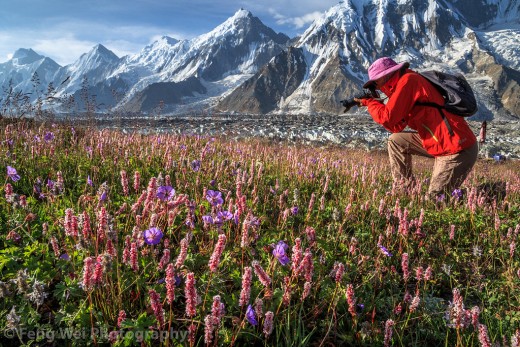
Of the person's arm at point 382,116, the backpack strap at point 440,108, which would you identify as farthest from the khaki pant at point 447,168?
the person's arm at point 382,116

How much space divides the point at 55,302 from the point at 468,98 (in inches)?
233

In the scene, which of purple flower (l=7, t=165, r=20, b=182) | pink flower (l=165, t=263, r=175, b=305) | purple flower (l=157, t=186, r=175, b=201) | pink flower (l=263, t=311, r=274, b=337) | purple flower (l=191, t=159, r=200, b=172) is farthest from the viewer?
purple flower (l=191, t=159, r=200, b=172)

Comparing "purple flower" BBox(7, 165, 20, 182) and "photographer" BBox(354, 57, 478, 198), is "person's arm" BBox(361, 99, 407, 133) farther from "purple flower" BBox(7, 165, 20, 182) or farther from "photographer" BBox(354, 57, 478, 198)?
"purple flower" BBox(7, 165, 20, 182)

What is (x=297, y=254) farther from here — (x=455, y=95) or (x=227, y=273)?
(x=455, y=95)

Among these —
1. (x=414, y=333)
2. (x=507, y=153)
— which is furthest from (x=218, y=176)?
(x=507, y=153)

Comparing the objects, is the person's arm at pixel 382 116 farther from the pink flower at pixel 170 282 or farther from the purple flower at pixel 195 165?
the pink flower at pixel 170 282

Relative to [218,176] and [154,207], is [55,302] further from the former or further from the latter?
[218,176]

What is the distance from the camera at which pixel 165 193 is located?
272 centimetres

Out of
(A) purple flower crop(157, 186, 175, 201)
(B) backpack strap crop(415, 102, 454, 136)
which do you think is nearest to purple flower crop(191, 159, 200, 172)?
(A) purple flower crop(157, 186, 175, 201)

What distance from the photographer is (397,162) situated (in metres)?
6.79

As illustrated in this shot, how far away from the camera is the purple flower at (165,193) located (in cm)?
264

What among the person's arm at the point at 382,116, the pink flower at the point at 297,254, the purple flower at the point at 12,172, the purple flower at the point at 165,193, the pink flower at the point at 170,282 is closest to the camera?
the pink flower at the point at 170,282

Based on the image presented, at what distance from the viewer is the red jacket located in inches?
210

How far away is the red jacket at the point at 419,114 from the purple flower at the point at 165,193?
3908 mm
